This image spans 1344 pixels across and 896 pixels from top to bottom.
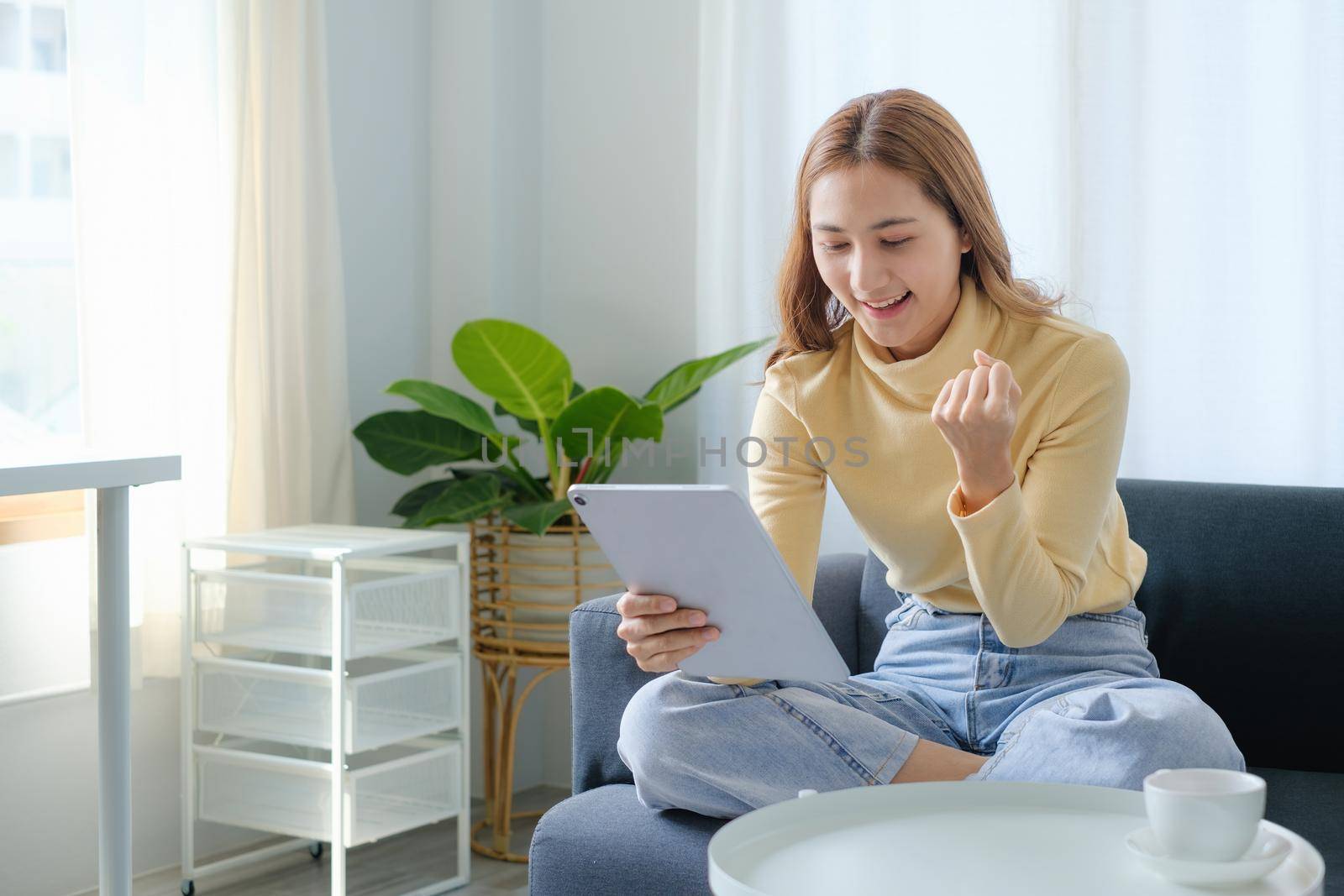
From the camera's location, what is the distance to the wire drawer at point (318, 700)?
222 cm

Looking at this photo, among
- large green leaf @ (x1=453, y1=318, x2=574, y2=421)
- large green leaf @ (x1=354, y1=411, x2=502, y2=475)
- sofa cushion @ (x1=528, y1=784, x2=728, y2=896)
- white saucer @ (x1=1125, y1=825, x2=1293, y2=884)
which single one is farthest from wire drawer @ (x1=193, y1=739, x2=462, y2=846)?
white saucer @ (x1=1125, y1=825, x2=1293, y2=884)

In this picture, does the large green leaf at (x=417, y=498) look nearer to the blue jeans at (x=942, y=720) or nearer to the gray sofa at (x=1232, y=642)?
the gray sofa at (x=1232, y=642)

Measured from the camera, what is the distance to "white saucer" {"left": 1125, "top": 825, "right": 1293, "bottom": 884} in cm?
83

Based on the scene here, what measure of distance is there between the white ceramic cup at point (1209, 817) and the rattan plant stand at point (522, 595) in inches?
67.2

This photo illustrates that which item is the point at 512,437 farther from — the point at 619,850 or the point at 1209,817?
the point at 1209,817

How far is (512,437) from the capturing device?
Result: 252 cm

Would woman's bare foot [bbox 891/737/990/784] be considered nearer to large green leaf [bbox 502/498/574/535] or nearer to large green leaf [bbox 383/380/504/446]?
large green leaf [bbox 502/498/574/535]

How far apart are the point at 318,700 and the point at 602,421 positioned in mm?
677

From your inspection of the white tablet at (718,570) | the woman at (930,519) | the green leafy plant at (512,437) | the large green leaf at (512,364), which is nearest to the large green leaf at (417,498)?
the green leafy plant at (512,437)

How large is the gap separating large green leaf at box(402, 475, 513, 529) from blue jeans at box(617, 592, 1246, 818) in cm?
92

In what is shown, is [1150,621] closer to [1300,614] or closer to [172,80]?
[1300,614]

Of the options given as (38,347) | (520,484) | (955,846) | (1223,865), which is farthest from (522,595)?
(1223,865)

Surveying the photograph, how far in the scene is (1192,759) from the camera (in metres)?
1.31

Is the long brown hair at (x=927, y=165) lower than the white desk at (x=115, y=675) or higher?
higher
